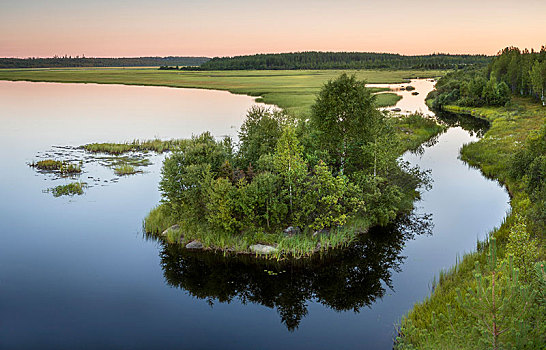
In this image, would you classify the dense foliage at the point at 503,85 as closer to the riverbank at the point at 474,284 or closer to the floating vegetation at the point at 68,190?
the riverbank at the point at 474,284

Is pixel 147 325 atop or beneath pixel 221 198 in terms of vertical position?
beneath

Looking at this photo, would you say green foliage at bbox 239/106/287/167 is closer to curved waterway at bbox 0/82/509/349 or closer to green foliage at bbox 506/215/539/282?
curved waterway at bbox 0/82/509/349

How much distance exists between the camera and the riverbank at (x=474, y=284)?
1146 cm

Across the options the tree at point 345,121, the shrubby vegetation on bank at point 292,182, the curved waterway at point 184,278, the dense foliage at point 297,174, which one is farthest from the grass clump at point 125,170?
the tree at point 345,121

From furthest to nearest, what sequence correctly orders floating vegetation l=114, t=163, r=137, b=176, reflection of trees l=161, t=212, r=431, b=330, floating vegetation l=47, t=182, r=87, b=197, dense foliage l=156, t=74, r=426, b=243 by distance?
floating vegetation l=114, t=163, r=137, b=176, floating vegetation l=47, t=182, r=87, b=197, dense foliage l=156, t=74, r=426, b=243, reflection of trees l=161, t=212, r=431, b=330

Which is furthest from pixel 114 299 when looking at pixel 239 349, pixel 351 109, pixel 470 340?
pixel 351 109

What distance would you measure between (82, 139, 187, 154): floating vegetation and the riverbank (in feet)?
123

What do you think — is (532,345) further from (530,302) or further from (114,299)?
(114,299)

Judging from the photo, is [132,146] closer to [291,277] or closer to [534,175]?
[291,277]

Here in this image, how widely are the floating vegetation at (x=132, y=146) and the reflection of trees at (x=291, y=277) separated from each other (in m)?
29.2

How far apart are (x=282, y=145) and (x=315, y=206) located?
4.53 m

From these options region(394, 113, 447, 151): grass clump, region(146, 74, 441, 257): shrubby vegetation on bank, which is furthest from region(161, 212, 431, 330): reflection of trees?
region(394, 113, 447, 151): grass clump

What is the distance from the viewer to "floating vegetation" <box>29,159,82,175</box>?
42812mm

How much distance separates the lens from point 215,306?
2100 centimetres
